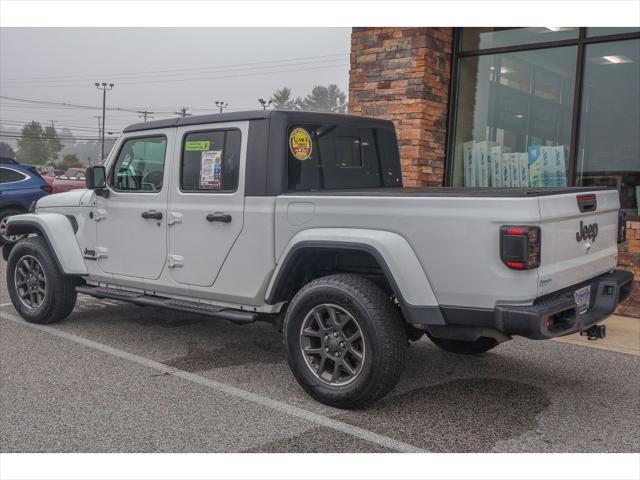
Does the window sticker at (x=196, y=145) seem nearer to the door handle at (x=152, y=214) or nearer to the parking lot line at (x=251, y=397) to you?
the door handle at (x=152, y=214)

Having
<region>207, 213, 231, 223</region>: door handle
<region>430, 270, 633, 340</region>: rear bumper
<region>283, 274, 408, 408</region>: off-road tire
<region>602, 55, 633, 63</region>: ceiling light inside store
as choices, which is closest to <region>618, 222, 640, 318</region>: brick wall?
<region>602, 55, 633, 63</region>: ceiling light inside store

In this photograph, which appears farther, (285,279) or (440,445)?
(285,279)

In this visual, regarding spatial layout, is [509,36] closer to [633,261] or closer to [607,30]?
[607,30]

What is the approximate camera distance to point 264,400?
4.29m

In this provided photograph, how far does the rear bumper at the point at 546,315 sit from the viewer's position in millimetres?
3529

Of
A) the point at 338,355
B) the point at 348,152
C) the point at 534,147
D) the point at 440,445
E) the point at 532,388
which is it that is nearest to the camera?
the point at 440,445

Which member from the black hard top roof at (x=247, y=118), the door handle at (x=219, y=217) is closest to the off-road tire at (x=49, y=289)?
the black hard top roof at (x=247, y=118)

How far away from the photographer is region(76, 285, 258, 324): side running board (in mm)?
4676

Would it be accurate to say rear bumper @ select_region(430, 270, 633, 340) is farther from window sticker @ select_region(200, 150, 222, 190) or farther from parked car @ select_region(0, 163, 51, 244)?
parked car @ select_region(0, 163, 51, 244)

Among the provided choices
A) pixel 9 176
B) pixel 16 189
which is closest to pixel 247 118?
pixel 16 189

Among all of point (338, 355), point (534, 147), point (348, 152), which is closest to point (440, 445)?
point (338, 355)

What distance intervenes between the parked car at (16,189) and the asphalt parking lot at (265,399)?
700 cm

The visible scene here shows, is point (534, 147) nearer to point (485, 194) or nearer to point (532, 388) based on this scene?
point (532, 388)

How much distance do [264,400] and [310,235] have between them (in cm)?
112
